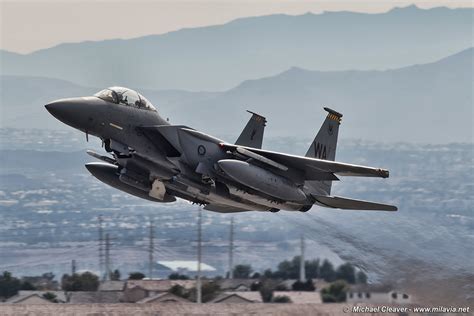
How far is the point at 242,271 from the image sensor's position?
136ft

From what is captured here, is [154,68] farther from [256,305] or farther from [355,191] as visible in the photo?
[256,305]

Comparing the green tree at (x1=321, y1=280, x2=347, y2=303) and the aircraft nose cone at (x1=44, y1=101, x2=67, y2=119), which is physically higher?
the aircraft nose cone at (x1=44, y1=101, x2=67, y2=119)

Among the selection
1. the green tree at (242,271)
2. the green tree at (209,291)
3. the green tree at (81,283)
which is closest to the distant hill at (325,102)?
the green tree at (242,271)

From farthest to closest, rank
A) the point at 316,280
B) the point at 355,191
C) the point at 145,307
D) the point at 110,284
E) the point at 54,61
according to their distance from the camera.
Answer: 1. the point at 54,61
2. the point at 355,191
3. the point at 110,284
4. the point at 316,280
5. the point at 145,307

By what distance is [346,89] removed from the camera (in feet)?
387

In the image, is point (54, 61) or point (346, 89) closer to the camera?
point (346, 89)

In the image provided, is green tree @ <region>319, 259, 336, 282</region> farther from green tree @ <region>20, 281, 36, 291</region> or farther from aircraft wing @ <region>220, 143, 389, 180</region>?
green tree @ <region>20, 281, 36, 291</region>

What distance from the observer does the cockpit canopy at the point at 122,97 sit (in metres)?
22.9

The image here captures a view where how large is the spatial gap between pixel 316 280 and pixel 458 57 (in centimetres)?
11094

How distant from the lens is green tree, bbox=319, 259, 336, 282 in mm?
32094

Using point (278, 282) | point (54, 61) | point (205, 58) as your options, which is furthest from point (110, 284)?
point (205, 58)

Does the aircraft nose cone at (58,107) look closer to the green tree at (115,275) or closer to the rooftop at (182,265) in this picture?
the green tree at (115,275)

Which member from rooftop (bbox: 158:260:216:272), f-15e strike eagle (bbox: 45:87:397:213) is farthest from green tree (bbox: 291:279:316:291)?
rooftop (bbox: 158:260:216:272)

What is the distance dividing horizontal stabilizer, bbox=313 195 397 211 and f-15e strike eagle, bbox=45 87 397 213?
899 millimetres
